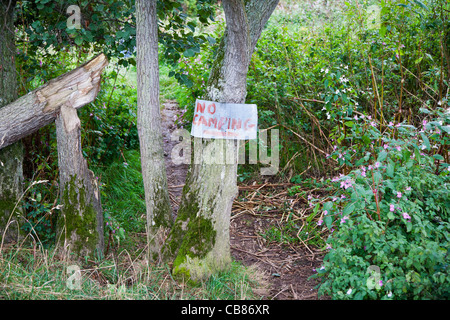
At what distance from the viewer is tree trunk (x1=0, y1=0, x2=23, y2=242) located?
3.92m

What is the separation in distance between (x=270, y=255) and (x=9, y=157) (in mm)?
2736

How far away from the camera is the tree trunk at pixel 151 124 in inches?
137

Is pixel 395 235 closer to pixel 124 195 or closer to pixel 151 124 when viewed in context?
pixel 151 124

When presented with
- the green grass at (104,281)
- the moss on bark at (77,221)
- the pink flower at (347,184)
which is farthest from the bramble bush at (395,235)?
the moss on bark at (77,221)

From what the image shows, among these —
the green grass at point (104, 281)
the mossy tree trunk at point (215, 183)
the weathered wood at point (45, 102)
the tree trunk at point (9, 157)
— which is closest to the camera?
the green grass at point (104, 281)

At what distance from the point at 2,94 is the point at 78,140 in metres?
0.97

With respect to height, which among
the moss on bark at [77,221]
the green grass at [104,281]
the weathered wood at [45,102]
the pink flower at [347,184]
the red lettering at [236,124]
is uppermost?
the weathered wood at [45,102]

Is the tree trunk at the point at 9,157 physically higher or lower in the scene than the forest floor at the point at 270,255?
higher

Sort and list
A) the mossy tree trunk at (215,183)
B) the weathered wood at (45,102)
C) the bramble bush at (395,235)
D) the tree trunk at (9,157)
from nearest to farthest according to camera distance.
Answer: the bramble bush at (395,235), the mossy tree trunk at (215,183), the weathered wood at (45,102), the tree trunk at (9,157)

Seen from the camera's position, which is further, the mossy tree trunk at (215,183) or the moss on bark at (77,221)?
the moss on bark at (77,221)

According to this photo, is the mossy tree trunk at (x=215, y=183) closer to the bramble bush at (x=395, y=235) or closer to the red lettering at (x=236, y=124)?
the red lettering at (x=236, y=124)

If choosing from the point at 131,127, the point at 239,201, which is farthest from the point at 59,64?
the point at 239,201

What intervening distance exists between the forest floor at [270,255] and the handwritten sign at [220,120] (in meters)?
1.31

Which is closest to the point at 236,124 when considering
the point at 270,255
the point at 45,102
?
the point at 270,255
